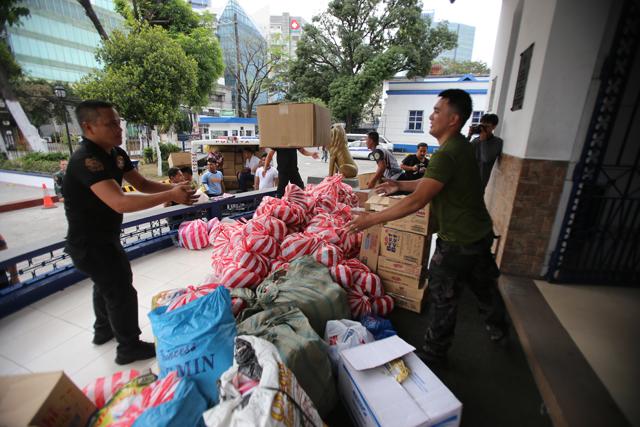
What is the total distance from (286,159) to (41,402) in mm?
3746

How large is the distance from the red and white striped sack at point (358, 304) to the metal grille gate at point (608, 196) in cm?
216

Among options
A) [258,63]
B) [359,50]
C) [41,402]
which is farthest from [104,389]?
[258,63]

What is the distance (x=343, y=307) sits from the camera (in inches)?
89.7

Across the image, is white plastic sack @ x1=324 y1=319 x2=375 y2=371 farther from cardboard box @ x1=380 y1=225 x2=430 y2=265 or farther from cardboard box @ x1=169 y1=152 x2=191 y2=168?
cardboard box @ x1=169 y1=152 x2=191 y2=168

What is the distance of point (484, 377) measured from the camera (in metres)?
2.11

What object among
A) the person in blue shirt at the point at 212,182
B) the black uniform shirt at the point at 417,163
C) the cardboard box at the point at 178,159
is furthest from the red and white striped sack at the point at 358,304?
the cardboard box at the point at 178,159

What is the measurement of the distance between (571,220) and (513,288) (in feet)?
2.96

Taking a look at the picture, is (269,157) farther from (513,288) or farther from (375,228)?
(513,288)

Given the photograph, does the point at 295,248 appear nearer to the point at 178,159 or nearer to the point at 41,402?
the point at 41,402

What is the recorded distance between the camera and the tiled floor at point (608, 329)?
6.45ft

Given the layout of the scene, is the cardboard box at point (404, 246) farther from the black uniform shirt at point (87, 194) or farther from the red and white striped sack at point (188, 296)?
the black uniform shirt at point (87, 194)

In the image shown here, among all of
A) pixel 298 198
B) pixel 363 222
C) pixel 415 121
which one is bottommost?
pixel 298 198

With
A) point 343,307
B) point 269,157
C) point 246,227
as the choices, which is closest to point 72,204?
point 246,227

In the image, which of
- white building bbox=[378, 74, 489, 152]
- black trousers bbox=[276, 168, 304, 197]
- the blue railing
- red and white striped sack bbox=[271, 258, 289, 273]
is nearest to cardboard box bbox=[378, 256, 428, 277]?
red and white striped sack bbox=[271, 258, 289, 273]
